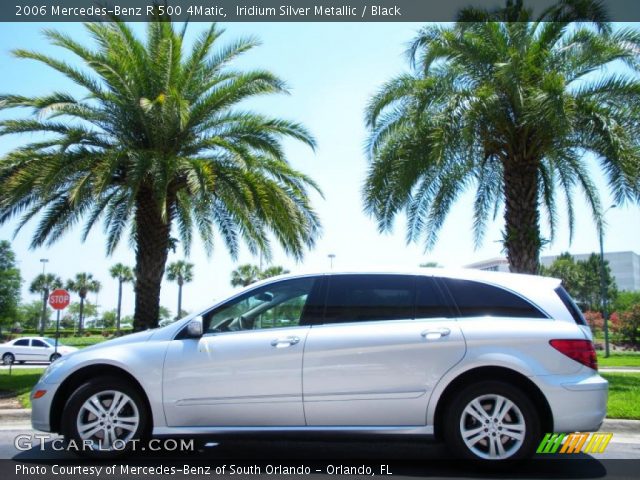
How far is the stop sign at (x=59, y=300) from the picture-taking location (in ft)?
57.4

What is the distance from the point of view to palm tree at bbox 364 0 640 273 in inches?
456

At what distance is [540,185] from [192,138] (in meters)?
8.79

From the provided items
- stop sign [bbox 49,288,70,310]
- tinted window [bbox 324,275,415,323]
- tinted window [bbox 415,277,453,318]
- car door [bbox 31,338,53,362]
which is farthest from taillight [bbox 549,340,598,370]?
car door [bbox 31,338,53,362]

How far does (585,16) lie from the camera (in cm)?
1227

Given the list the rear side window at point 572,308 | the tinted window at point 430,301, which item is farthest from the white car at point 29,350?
the rear side window at point 572,308

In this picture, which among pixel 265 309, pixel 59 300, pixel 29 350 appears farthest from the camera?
pixel 29 350

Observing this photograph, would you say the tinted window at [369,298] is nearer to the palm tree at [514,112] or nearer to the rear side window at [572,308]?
the rear side window at [572,308]

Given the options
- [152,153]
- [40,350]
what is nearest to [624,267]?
[40,350]

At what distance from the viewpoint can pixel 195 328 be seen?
539cm

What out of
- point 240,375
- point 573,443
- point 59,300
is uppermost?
point 59,300

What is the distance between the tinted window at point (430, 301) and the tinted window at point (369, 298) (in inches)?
2.5

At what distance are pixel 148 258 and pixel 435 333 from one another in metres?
9.57

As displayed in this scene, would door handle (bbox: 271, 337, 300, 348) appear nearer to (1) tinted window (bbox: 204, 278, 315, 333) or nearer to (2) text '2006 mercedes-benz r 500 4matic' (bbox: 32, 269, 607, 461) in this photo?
(2) text '2006 mercedes-benz r 500 4matic' (bbox: 32, 269, 607, 461)

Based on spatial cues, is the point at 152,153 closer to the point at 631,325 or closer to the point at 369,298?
the point at 369,298
